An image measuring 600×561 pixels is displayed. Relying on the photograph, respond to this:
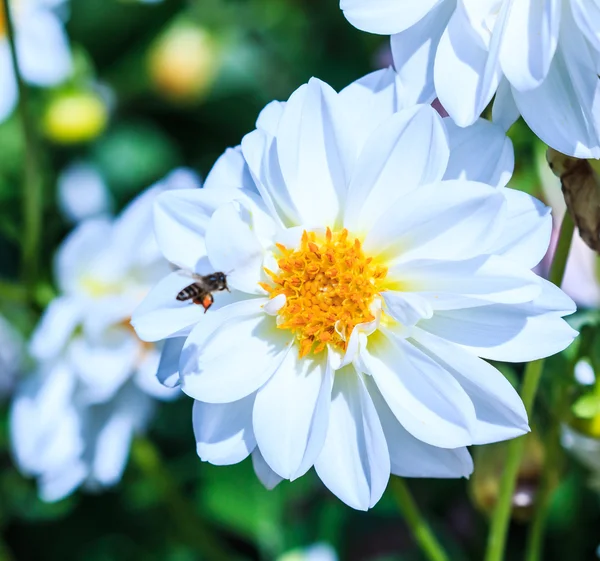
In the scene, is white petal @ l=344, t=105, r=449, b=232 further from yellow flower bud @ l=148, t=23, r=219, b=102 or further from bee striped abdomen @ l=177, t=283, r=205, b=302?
yellow flower bud @ l=148, t=23, r=219, b=102

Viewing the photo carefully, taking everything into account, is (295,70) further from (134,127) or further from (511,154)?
Answer: (511,154)

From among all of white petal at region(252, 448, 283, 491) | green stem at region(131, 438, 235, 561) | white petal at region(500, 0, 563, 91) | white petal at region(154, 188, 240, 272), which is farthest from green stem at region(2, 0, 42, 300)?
white petal at region(500, 0, 563, 91)

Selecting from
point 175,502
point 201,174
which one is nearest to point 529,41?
point 175,502

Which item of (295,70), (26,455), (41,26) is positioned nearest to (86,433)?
(26,455)

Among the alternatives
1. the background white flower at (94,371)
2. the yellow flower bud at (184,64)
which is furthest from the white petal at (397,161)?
the yellow flower bud at (184,64)

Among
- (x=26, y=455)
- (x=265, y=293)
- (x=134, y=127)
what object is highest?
(x=134, y=127)

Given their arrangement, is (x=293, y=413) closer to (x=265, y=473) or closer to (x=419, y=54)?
(x=265, y=473)
